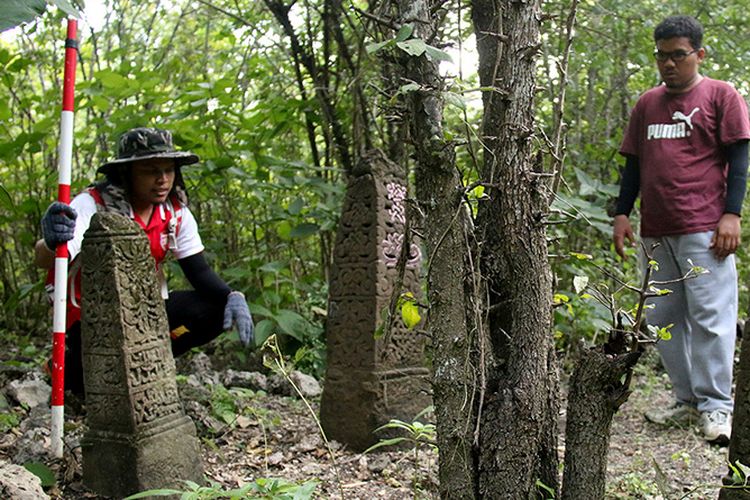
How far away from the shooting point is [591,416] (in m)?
2.22

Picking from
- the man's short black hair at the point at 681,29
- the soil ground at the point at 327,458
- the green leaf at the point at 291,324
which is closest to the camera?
the soil ground at the point at 327,458

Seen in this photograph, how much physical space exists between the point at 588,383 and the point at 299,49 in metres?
4.32

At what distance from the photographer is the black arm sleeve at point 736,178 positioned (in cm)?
412

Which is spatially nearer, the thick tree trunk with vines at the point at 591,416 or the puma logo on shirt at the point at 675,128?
the thick tree trunk with vines at the point at 591,416

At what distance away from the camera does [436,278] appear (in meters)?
2.23

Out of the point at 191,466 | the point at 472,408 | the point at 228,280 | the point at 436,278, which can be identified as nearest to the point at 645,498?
the point at 472,408

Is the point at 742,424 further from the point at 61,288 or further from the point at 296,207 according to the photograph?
the point at 296,207

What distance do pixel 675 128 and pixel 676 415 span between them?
1498 mm

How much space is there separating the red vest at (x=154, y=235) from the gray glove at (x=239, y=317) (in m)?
0.38

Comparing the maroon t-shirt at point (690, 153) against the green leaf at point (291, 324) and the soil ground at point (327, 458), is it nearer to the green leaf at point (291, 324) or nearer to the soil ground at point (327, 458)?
the soil ground at point (327, 458)

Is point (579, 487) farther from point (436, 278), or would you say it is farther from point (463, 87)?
point (463, 87)

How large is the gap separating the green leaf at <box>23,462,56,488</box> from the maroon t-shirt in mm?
3083

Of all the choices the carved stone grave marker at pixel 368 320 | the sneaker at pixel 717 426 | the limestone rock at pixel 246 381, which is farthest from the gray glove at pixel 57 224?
the sneaker at pixel 717 426

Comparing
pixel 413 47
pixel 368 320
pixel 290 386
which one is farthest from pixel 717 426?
pixel 413 47
